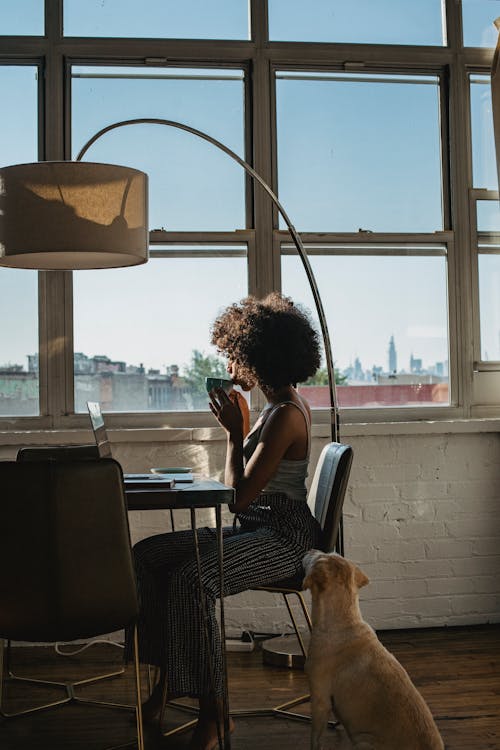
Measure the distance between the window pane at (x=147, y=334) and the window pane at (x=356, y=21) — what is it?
3.96ft

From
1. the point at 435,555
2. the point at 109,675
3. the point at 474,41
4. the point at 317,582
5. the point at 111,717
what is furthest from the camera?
the point at 474,41

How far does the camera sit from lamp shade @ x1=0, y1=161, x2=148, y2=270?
2.71 meters

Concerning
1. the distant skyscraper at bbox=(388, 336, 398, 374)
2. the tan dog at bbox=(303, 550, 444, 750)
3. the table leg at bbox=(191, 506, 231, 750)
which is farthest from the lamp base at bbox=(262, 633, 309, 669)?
the distant skyscraper at bbox=(388, 336, 398, 374)

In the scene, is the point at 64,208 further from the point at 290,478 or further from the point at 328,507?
the point at 328,507

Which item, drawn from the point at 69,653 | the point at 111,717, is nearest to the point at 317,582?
the point at 111,717

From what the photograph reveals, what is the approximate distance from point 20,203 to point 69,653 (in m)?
1.99

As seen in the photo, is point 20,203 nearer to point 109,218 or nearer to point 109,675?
point 109,218

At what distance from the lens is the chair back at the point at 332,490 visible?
2.88 metres

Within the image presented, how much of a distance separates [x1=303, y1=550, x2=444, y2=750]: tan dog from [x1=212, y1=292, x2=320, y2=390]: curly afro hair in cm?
86

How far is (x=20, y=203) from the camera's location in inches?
108

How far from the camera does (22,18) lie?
13.8ft

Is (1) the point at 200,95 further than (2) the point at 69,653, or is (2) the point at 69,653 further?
(1) the point at 200,95

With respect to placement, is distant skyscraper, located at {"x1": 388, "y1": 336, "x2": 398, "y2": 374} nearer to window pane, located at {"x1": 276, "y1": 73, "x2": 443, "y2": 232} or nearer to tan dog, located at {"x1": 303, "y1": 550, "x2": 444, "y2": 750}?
window pane, located at {"x1": 276, "y1": 73, "x2": 443, "y2": 232}

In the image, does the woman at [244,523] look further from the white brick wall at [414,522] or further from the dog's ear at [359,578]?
the white brick wall at [414,522]
